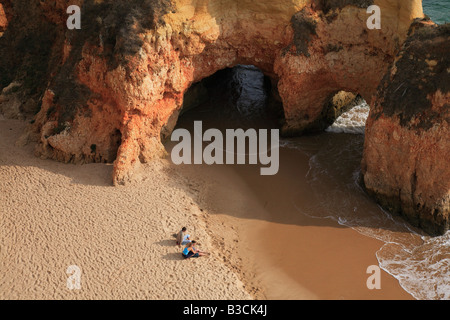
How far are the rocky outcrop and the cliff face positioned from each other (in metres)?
1.72

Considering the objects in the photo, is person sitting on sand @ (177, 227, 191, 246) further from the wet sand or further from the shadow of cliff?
the shadow of cliff

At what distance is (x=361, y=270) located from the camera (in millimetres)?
16859

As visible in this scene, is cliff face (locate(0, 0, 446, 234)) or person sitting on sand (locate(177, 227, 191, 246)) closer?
person sitting on sand (locate(177, 227, 191, 246))

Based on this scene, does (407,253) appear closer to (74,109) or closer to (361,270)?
(361,270)

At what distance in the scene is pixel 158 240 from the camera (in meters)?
17.4

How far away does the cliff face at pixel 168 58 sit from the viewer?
19672 millimetres

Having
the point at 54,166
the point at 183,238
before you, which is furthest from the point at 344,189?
the point at 54,166

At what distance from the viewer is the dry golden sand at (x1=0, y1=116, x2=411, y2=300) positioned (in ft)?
52.1

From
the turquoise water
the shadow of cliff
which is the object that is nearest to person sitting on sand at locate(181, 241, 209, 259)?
the shadow of cliff

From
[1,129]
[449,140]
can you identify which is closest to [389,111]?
[449,140]

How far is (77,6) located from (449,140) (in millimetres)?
15580

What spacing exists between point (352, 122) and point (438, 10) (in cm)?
1715

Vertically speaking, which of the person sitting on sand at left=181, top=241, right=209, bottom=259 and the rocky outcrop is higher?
the rocky outcrop

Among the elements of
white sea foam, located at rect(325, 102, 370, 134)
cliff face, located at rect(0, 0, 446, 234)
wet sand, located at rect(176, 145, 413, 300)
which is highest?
cliff face, located at rect(0, 0, 446, 234)
